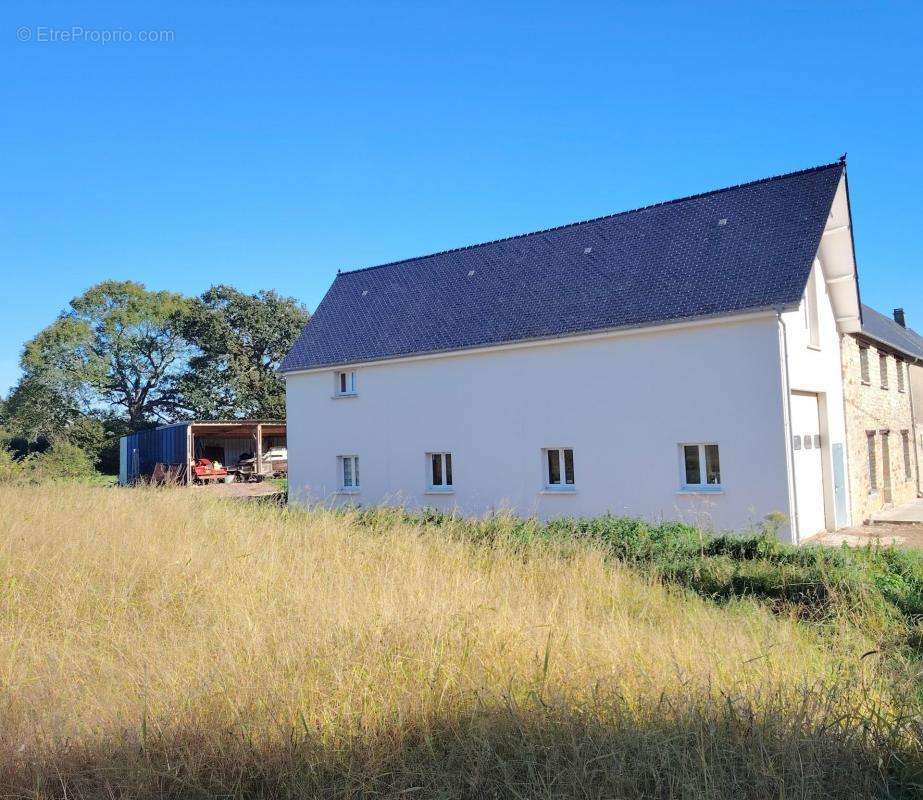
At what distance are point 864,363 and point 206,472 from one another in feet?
90.2

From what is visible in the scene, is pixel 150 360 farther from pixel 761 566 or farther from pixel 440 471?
pixel 761 566

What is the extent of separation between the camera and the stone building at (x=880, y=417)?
19031 mm

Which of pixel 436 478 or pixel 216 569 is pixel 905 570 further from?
pixel 436 478

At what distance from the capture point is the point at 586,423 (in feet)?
55.5

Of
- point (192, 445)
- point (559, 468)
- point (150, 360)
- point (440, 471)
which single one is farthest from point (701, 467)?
point (150, 360)

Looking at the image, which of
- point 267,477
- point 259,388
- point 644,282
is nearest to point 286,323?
point 259,388

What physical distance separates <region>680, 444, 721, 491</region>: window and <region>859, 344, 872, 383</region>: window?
818cm

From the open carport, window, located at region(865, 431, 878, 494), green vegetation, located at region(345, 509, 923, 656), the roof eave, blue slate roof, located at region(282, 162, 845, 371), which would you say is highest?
blue slate roof, located at region(282, 162, 845, 371)

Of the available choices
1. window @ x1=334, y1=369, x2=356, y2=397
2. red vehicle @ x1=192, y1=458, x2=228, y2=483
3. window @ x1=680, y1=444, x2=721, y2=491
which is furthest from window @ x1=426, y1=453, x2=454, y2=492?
red vehicle @ x1=192, y1=458, x2=228, y2=483

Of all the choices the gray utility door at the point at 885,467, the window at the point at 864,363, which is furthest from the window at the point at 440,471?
the gray utility door at the point at 885,467

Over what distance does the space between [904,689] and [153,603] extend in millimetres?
5476

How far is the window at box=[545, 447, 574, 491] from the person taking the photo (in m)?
17.4

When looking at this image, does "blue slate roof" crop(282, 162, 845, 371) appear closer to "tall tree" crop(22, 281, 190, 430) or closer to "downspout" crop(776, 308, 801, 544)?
"downspout" crop(776, 308, 801, 544)

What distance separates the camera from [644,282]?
17.2 metres
